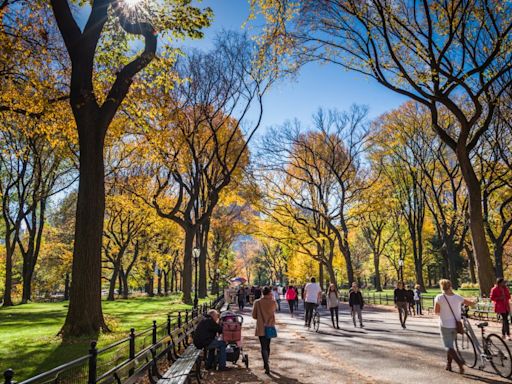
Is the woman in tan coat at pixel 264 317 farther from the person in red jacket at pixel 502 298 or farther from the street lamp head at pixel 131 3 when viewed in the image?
the street lamp head at pixel 131 3

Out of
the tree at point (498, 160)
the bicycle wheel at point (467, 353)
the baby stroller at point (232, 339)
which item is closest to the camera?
the bicycle wheel at point (467, 353)

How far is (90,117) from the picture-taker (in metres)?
11.4

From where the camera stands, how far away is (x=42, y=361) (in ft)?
26.3

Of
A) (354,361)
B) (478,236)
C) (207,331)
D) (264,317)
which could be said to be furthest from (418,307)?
(207,331)

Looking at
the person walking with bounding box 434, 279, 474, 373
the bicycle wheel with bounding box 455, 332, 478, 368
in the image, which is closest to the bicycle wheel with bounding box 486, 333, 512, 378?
the bicycle wheel with bounding box 455, 332, 478, 368

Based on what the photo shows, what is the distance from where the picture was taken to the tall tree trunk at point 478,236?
51.3 ft

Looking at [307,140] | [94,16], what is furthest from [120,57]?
[307,140]

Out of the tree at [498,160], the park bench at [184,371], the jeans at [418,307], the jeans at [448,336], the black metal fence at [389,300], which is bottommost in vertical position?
the black metal fence at [389,300]

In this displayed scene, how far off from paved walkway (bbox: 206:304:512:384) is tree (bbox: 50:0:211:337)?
451 cm

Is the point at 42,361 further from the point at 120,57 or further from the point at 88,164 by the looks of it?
the point at 120,57

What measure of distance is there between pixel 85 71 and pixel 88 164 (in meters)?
2.65

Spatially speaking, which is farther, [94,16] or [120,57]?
[120,57]

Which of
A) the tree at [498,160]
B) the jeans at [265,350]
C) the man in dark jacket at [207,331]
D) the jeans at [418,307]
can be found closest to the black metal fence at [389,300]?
the jeans at [418,307]

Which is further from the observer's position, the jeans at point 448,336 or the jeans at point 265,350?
the jeans at point 265,350
